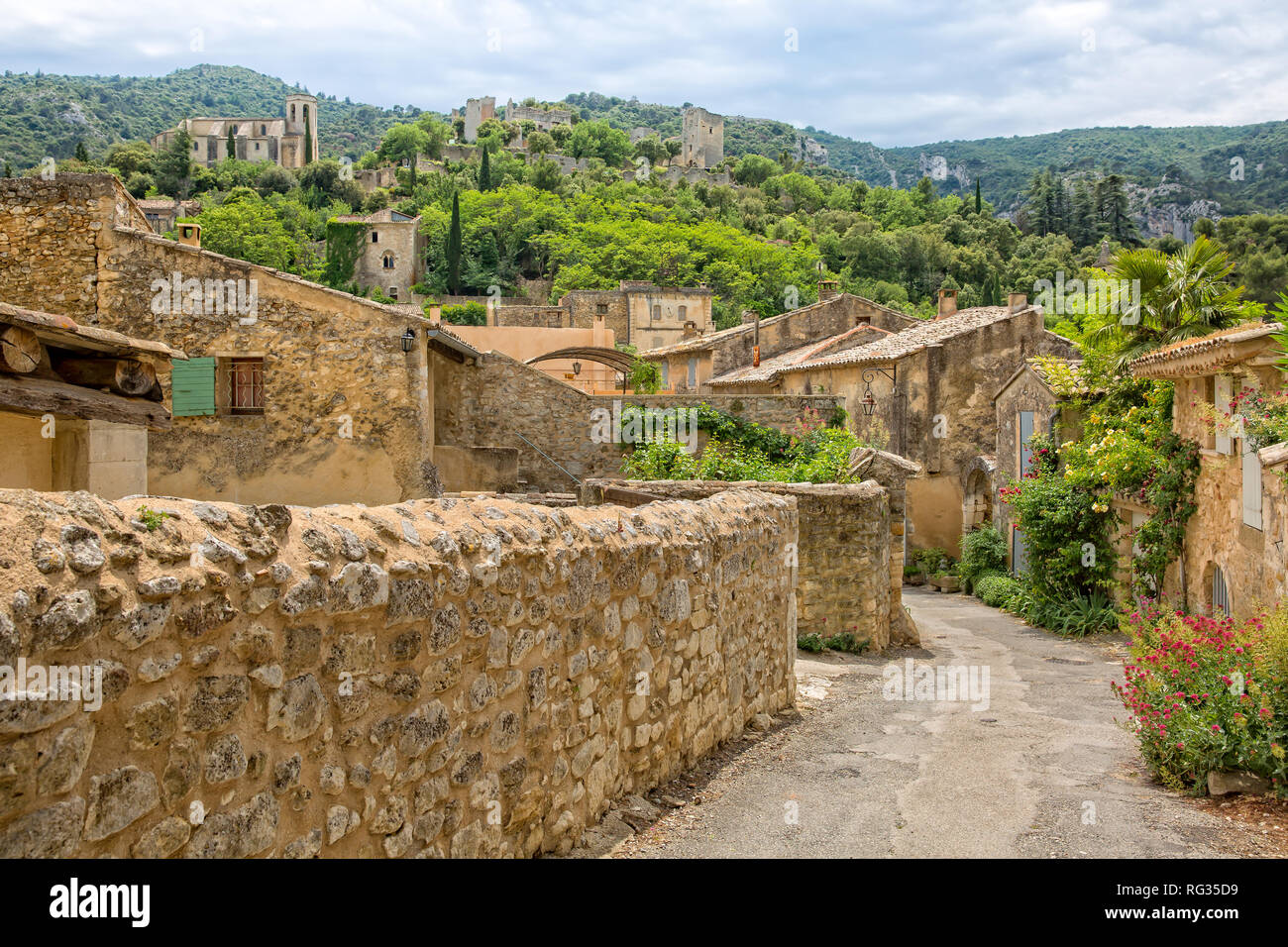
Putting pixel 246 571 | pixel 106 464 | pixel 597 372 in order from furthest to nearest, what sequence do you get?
pixel 597 372, pixel 106 464, pixel 246 571

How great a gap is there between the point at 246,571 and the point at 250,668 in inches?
12.0

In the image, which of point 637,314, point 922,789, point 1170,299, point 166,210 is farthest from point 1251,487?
point 166,210

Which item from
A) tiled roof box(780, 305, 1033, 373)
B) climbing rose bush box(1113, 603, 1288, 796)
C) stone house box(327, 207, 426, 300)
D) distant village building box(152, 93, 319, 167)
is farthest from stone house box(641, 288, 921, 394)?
distant village building box(152, 93, 319, 167)

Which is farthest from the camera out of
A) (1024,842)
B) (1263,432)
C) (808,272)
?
(808,272)

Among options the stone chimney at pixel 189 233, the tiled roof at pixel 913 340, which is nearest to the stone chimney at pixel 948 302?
the tiled roof at pixel 913 340

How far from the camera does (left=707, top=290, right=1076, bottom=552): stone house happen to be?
3331cm

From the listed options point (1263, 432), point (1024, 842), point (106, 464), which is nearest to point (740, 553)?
point (1024, 842)

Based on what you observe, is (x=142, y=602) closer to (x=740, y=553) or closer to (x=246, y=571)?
(x=246, y=571)

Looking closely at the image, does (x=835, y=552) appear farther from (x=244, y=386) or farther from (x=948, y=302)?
(x=948, y=302)

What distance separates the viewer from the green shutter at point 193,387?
46.3ft

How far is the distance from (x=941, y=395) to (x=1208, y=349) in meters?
18.8

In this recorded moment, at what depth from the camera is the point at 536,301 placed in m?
87.1

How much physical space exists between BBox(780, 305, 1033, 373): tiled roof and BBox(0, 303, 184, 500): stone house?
88.3 ft
